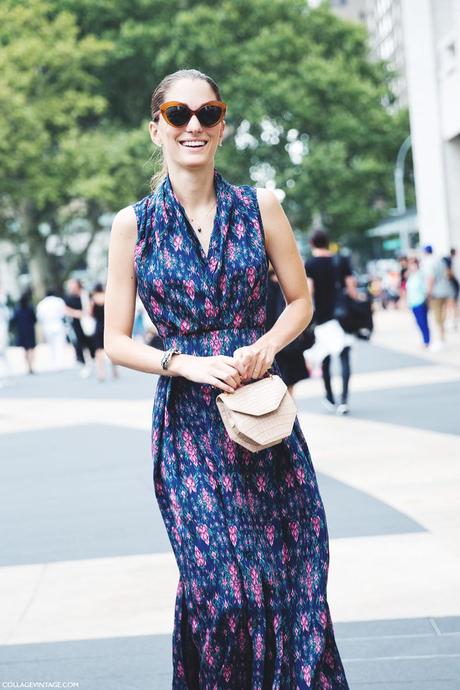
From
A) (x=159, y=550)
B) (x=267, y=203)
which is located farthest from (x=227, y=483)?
(x=159, y=550)

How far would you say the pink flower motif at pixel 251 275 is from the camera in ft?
10.1

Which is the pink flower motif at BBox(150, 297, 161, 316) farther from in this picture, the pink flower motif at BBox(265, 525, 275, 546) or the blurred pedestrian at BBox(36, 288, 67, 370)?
the blurred pedestrian at BBox(36, 288, 67, 370)

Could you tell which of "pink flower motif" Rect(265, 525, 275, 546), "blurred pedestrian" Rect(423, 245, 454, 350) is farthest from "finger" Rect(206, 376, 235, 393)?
"blurred pedestrian" Rect(423, 245, 454, 350)

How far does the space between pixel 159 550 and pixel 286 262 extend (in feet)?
11.1

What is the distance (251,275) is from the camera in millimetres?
3086

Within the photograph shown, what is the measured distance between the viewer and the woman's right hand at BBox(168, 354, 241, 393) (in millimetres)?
2896

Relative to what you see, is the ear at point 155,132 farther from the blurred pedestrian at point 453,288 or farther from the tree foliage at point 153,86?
the tree foliage at point 153,86

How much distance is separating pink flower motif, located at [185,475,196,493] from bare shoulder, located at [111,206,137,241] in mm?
653

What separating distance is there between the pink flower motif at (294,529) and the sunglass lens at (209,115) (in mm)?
1064

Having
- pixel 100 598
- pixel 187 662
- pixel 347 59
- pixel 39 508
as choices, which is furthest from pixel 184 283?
pixel 347 59

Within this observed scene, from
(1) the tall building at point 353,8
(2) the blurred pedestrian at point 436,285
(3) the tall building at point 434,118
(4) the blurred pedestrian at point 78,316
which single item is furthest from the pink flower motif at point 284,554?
(1) the tall building at point 353,8

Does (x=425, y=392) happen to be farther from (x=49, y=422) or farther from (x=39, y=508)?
(x=39, y=508)

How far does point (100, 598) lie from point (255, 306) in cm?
263

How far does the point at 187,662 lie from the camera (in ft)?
10.0
